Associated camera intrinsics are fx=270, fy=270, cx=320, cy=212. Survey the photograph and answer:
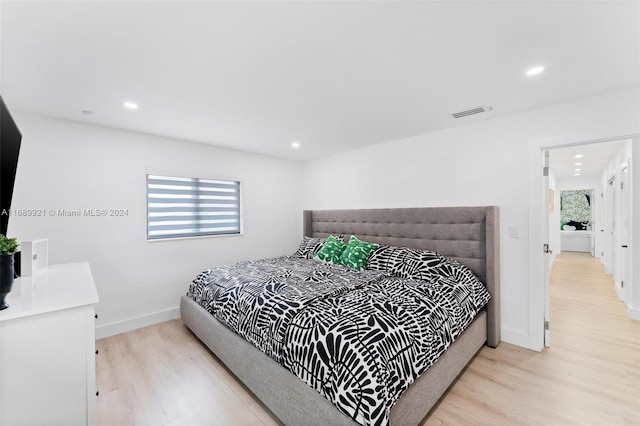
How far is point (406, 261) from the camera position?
9.80 feet

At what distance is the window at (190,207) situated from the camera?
11.5 ft

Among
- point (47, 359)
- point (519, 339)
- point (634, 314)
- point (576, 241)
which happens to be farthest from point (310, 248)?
point (576, 241)

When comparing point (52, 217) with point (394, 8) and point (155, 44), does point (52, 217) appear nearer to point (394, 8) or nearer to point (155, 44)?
point (155, 44)

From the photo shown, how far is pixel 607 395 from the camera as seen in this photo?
6.51ft

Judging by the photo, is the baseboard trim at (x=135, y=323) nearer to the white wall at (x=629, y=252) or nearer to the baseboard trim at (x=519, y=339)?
the baseboard trim at (x=519, y=339)

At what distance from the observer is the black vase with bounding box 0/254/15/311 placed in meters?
1.19

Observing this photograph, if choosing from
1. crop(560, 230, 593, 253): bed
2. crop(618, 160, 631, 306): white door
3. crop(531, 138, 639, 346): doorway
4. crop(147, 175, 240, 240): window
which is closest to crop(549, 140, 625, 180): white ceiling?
crop(531, 138, 639, 346): doorway

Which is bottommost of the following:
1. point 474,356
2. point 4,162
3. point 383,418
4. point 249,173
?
point 474,356

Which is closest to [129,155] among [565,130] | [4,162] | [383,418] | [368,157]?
[4,162]

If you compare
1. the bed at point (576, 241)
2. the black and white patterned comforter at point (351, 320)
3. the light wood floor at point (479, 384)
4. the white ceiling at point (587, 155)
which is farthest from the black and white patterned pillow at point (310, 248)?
the bed at point (576, 241)

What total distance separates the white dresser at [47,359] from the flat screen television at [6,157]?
69 cm

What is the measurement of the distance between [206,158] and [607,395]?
4.68m

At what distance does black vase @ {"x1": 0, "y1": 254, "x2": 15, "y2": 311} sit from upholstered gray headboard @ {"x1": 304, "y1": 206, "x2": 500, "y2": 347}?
3388mm

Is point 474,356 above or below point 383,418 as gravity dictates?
below
